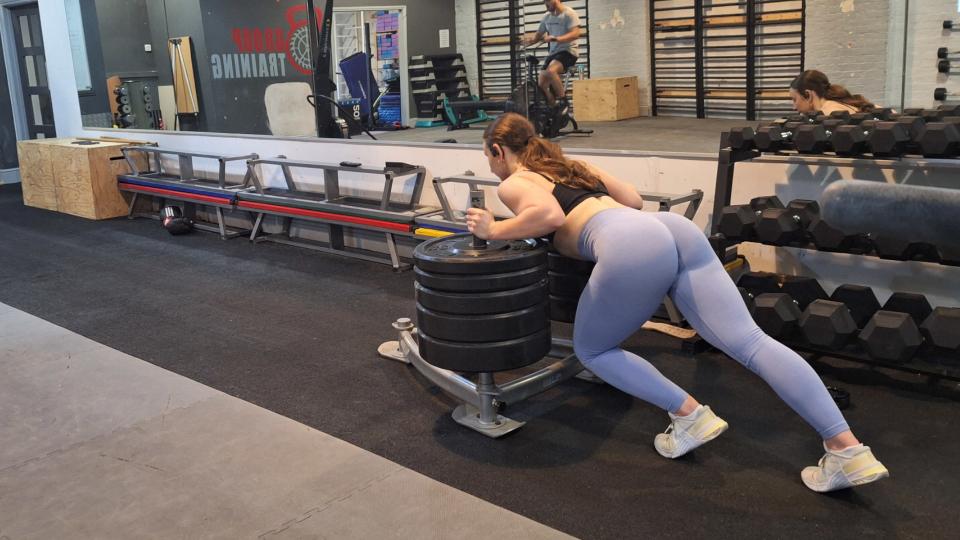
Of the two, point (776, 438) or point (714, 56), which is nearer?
point (776, 438)

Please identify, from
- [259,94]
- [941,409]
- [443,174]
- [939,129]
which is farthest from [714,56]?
[941,409]

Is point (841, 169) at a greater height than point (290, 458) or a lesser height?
greater

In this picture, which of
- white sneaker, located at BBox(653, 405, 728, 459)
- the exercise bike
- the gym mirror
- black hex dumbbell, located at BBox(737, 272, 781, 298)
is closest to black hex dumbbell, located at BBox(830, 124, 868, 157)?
black hex dumbbell, located at BBox(737, 272, 781, 298)

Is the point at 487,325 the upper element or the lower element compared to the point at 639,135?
lower

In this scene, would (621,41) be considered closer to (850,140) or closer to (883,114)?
(883,114)

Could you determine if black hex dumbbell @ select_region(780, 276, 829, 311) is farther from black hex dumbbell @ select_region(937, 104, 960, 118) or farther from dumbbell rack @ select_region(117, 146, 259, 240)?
dumbbell rack @ select_region(117, 146, 259, 240)

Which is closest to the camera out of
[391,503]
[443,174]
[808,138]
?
[391,503]

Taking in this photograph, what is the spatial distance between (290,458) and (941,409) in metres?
2.22

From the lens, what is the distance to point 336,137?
237 inches

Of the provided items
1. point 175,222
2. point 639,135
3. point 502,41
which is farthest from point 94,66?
point 639,135

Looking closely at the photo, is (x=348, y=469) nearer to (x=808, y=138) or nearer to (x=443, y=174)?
(x=808, y=138)

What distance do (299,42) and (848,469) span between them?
5833mm

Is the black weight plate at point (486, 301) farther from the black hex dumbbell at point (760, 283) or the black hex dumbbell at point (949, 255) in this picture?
the black hex dumbbell at point (949, 255)

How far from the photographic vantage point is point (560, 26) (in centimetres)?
545
